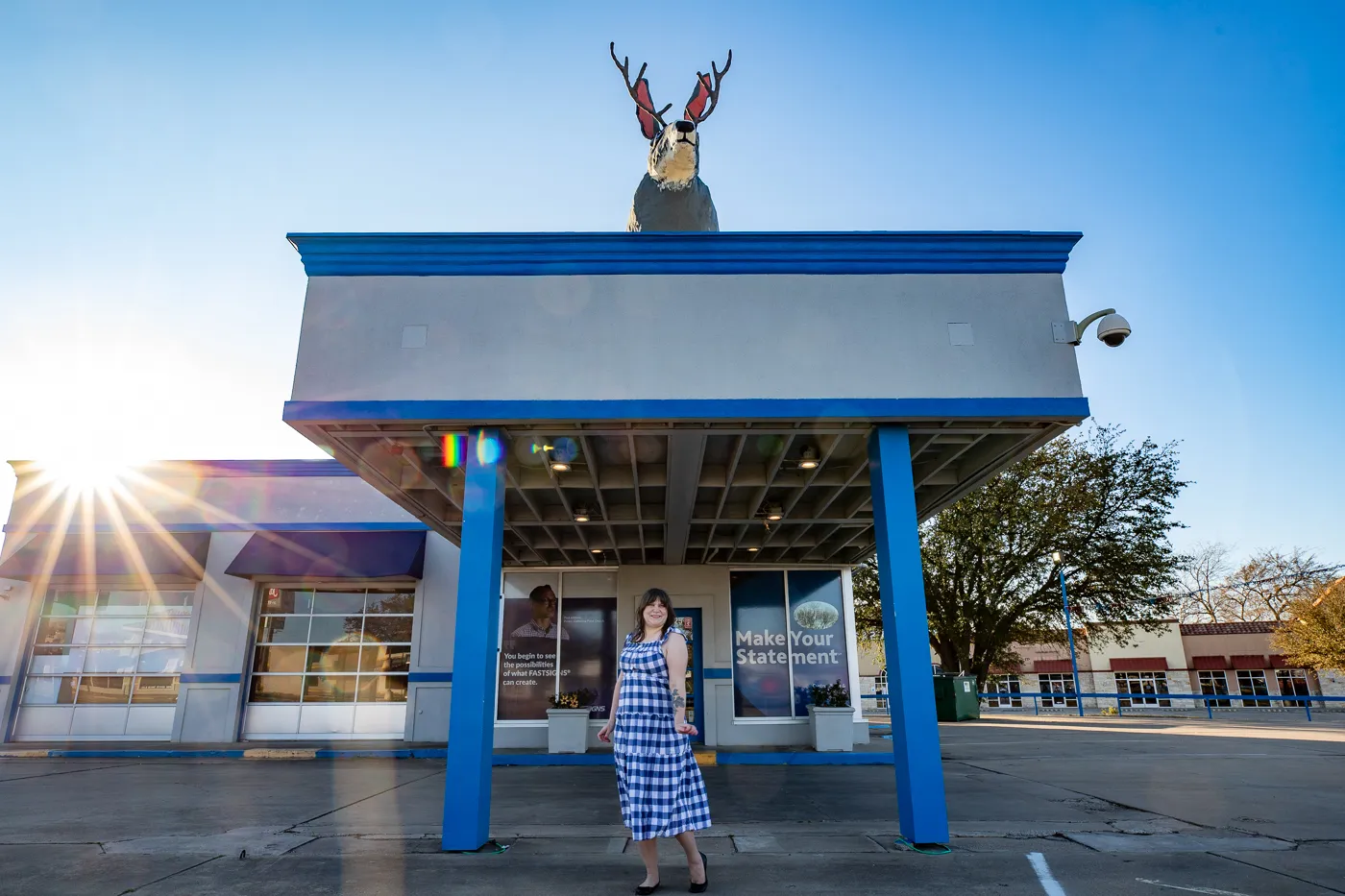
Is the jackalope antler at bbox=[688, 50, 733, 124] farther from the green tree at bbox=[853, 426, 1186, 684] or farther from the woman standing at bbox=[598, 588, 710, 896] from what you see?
the green tree at bbox=[853, 426, 1186, 684]

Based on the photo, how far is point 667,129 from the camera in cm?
902

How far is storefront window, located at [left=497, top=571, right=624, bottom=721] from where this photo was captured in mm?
13242

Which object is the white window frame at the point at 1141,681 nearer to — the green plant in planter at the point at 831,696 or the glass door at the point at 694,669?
the green plant in planter at the point at 831,696

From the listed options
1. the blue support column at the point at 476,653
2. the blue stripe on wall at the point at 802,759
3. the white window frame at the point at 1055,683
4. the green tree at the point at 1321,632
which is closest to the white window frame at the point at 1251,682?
the white window frame at the point at 1055,683

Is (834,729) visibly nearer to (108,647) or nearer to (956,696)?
(956,696)

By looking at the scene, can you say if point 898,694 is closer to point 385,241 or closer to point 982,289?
point 982,289

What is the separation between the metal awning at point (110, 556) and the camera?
13898 mm

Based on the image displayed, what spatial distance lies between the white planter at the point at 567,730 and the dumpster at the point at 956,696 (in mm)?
14054

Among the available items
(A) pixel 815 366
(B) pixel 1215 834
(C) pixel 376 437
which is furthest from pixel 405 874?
(B) pixel 1215 834

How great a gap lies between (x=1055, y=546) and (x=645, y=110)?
1945 cm

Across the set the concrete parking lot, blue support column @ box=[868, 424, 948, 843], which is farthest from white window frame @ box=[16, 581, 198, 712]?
blue support column @ box=[868, 424, 948, 843]

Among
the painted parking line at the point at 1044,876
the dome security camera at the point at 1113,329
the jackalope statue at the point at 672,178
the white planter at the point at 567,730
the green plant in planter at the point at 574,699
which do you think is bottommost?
the painted parking line at the point at 1044,876

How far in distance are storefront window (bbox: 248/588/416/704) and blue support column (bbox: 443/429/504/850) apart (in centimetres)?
889

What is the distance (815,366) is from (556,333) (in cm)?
219
